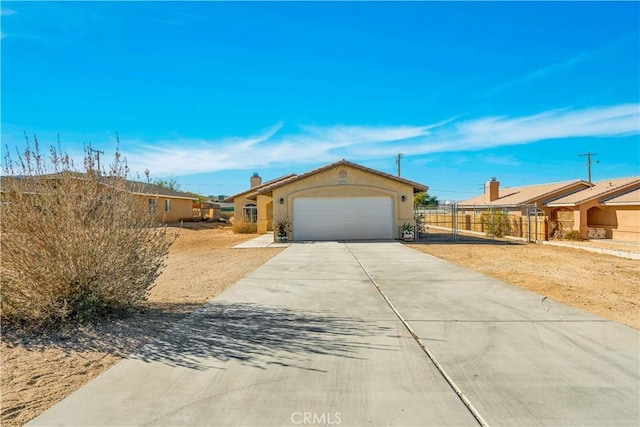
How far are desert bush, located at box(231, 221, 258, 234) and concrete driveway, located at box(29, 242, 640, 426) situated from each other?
73.4ft

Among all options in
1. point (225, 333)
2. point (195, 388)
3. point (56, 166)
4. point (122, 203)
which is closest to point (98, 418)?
point (195, 388)

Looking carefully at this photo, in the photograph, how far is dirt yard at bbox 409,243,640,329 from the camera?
7.44 meters

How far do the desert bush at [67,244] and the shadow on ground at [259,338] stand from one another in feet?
4.14

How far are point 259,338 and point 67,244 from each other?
9.89 feet

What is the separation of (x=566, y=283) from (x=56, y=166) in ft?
36.3

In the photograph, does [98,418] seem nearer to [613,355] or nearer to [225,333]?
[225,333]

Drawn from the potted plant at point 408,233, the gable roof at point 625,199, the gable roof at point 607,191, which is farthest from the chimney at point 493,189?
the potted plant at point 408,233

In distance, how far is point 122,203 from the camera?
6.09m

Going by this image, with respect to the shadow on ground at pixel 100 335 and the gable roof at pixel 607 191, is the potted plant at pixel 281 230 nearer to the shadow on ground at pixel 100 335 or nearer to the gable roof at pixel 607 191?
the shadow on ground at pixel 100 335

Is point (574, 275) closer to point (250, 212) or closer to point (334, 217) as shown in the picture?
point (334, 217)

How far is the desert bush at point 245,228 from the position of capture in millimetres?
29609

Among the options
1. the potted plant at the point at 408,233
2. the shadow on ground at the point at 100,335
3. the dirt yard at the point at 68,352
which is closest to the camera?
the dirt yard at the point at 68,352

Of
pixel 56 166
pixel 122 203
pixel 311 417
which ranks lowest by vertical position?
pixel 311 417

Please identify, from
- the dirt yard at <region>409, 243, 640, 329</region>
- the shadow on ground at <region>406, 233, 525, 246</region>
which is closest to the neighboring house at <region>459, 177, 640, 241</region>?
the shadow on ground at <region>406, 233, 525, 246</region>
